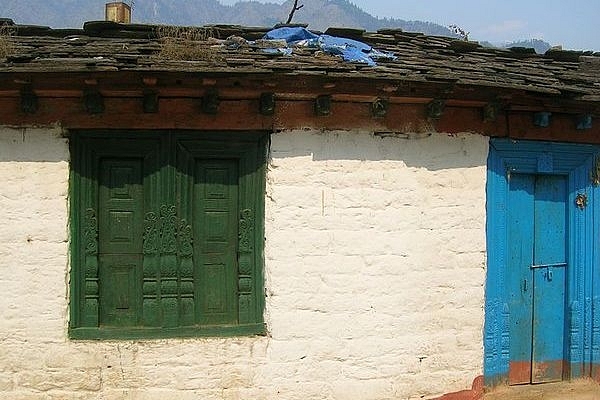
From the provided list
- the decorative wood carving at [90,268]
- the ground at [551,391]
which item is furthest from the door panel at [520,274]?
the decorative wood carving at [90,268]

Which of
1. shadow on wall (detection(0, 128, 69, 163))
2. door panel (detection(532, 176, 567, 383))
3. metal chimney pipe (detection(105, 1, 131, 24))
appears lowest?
door panel (detection(532, 176, 567, 383))

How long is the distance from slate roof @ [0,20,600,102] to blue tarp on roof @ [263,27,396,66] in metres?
0.12

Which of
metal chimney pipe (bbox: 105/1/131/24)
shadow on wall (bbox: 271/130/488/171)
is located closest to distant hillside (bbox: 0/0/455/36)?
metal chimney pipe (bbox: 105/1/131/24)

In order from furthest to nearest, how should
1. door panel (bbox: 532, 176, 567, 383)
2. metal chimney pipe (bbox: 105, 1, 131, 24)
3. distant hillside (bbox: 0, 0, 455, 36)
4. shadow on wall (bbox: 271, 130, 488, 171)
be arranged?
distant hillside (bbox: 0, 0, 455, 36) → metal chimney pipe (bbox: 105, 1, 131, 24) → door panel (bbox: 532, 176, 567, 383) → shadow on wall (bbox: 271, 130, 488, 171)

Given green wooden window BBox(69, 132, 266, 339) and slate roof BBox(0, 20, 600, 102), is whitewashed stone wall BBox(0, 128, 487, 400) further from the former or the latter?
slate roof BBox(0, 20, 600, 102)

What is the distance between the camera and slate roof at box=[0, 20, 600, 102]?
5.27m

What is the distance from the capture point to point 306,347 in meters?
5.68

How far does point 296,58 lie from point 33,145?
8.02 feet

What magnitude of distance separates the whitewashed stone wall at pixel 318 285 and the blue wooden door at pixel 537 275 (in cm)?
54

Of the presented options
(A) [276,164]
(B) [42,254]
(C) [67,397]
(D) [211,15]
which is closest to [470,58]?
(A) [276,164]

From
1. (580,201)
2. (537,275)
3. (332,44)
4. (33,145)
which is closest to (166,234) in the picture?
(33,145)

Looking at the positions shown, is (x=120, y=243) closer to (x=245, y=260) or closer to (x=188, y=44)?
(x=245, y=260)

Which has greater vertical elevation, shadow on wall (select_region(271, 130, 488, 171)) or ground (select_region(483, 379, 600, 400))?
shadow on wall (select_region(271, 130, 488, 171))

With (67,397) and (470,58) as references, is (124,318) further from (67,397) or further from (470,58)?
(470,58)
